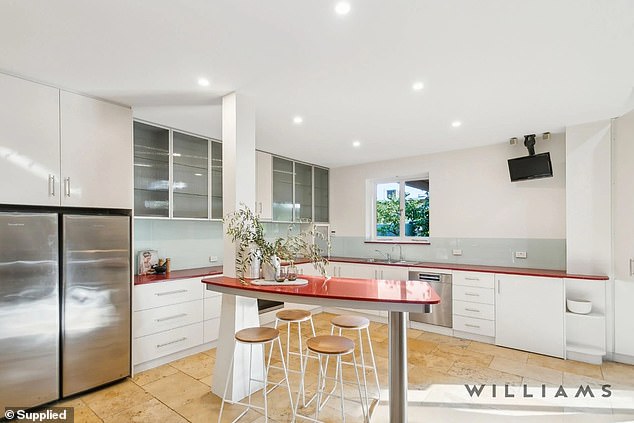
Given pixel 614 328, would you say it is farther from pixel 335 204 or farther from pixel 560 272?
pixel 335 204

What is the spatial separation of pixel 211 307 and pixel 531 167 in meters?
4.06

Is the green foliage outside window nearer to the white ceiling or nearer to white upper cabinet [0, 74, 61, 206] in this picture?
the white ceiling

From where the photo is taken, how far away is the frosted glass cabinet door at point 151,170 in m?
3.29

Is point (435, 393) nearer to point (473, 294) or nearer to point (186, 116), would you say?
point (473, 294)

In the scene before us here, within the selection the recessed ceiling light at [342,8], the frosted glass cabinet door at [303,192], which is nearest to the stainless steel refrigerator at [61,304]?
the recessed ceiling light at [342,8]

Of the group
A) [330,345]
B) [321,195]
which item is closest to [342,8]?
[330,345]

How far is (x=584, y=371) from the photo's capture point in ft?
10.0

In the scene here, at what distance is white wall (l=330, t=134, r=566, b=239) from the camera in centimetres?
390

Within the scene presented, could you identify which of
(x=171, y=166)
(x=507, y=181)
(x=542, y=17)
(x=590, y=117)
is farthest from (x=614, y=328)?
(x=171, y=166)

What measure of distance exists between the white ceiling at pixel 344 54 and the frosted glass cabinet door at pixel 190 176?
0.84m

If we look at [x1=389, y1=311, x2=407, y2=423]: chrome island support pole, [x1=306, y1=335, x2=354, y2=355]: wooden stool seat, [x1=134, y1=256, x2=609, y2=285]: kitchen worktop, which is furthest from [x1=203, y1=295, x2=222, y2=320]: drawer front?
[x1=389, y1=311, x2=407, y2=423]: chrome island support pole

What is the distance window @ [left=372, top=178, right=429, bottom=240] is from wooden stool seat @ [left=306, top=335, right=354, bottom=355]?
10.8 feet

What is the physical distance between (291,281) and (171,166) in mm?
2089

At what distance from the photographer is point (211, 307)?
3.51 m
